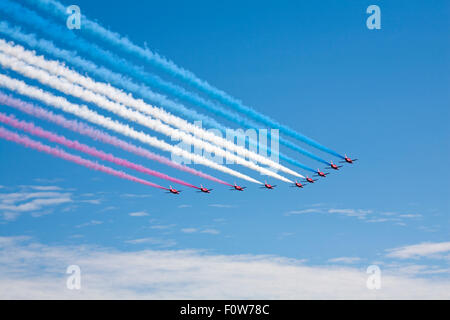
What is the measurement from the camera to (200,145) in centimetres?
5097

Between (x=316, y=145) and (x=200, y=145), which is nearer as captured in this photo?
(x=200, y=145)

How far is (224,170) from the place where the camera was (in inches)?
2188

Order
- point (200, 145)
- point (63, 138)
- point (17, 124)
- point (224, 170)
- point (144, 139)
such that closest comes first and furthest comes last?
1. point (17, 124)
2. point (63, 138)
3. point (144, 139)
4. point (200, 145)
5. point (224, 170)
